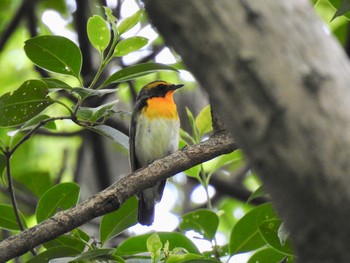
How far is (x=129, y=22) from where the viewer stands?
3.49m

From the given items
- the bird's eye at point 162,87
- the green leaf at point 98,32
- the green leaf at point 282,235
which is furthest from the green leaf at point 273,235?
the bird's eye at point 162,87

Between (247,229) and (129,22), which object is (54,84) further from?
(247,229)

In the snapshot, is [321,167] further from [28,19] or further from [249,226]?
[28,19]

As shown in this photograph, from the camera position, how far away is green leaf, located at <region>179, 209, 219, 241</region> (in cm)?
362

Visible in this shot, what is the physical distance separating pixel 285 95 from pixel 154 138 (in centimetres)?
460

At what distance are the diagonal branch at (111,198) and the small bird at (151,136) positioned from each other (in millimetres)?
2374

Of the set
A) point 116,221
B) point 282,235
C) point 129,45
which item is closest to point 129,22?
point 129,45

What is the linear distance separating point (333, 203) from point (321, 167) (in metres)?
0.06

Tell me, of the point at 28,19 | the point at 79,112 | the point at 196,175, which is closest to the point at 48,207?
the point at 79,112

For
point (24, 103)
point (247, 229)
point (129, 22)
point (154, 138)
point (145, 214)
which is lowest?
point (145, 214)

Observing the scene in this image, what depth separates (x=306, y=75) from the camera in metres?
1.31

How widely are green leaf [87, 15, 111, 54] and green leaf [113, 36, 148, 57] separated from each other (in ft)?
0.23

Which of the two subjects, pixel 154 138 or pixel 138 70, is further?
pixel 154 138

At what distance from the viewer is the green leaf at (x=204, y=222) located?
362 cm
